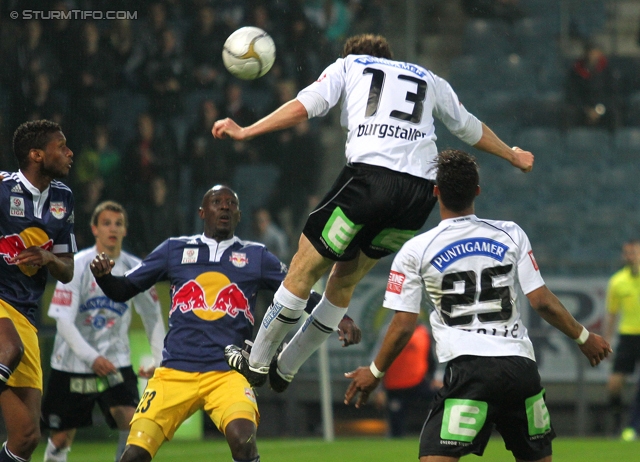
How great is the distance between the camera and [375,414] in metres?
13.5

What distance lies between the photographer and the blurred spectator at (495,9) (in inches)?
583

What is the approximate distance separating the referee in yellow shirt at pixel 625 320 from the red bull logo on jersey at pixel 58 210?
800 cm

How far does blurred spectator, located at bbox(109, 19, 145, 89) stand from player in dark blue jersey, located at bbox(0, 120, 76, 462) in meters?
7.53

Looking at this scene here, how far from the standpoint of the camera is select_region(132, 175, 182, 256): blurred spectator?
1284 centimetres

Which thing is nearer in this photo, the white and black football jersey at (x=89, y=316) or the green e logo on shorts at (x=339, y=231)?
the green e logo on shorts at (x=339, y=231)

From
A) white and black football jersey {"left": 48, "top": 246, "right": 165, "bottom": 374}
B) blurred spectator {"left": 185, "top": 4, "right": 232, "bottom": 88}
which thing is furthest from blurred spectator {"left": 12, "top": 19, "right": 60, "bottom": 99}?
white and black football jersey {"left": 48, "top": 246, "right": 165, "bottom": 374}

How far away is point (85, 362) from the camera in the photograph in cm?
813

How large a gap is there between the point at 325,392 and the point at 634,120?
5748 mm

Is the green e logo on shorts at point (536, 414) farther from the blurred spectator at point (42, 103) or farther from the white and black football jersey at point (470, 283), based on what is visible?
the blurred spectator at point (42, 103)

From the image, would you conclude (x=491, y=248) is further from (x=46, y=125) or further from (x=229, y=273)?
(x=46, y=125)

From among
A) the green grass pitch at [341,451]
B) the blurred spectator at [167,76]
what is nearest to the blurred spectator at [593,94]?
the green grass pitch at [341,451]

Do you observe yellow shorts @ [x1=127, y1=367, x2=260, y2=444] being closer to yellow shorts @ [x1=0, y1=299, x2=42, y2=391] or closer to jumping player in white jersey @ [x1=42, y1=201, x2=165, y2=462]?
yellow shorts @ [x1=0, y1=299, x2=42, y2=391]

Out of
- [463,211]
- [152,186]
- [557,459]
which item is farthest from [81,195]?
[463,211]

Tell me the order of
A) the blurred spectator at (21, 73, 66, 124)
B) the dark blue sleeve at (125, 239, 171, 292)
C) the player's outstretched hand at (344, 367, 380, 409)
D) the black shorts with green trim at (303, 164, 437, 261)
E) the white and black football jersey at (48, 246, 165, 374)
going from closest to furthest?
1. the player's outstretched hand at (344, 367, 380, 409)
2. the black shorts with green trim at (303, 164, 437, 261)
3. the dark blue sleeve at (125, 239, 171, 292)
4. the white and black football jersey at (48, 246, 165, 374)
5. the blurred spectator at (21, 73, 66, 124)
